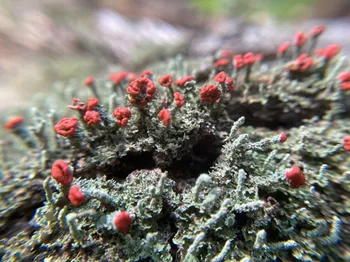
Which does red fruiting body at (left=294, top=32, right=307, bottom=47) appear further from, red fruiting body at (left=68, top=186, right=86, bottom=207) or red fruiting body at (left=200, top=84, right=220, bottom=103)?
red fruiting body at (left=68, top=186, right=86, bottom=207)

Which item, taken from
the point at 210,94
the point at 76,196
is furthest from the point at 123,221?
the point at 210,94

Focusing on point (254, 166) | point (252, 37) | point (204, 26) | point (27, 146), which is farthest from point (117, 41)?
point (254, 166)

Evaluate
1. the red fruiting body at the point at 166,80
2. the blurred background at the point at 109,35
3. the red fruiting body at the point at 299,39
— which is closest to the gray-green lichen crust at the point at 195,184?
the red fruiting body at the point at 166,80

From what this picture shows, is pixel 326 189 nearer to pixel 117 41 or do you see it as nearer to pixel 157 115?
pixel 157 115

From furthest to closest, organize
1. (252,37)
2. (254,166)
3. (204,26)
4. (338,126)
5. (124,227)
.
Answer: (204,26)
(252,37)
(338,126)
(254,166)
(124,227)

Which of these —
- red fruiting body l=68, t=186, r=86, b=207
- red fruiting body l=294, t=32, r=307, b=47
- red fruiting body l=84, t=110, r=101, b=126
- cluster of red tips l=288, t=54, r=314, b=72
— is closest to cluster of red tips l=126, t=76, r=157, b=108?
red fruiting body l=84, t=110, r=101, b=126
